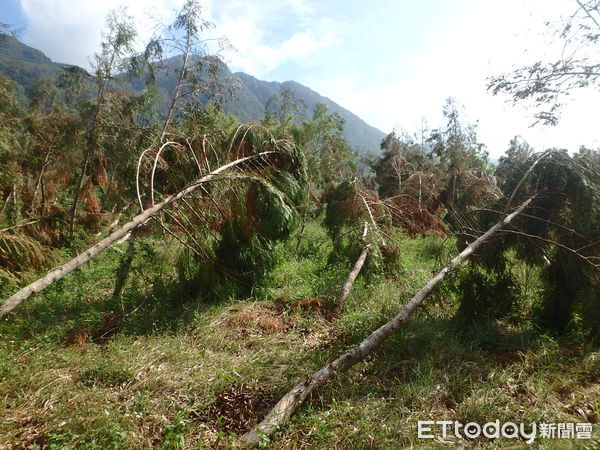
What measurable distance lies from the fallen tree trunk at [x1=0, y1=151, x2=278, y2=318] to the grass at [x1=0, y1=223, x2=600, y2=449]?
0.60 meters

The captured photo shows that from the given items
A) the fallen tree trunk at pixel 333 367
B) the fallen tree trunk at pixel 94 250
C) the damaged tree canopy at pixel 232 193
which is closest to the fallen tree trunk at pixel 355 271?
the damaged tree canopy at pixel 232 193

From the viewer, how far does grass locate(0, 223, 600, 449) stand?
115 inches

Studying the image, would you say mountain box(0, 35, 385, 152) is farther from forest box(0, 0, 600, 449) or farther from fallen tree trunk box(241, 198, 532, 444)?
fallen tree trunk box(241, 198, 532, 444)

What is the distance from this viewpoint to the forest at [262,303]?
3.11m

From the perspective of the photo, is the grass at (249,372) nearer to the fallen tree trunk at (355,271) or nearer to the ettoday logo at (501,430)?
the ettoday logo at (501,430)

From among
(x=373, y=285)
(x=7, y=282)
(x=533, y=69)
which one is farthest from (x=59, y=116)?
(x=533, y=69)

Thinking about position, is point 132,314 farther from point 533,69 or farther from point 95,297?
point 533,69

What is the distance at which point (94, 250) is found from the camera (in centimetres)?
413

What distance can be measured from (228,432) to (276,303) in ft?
9.43

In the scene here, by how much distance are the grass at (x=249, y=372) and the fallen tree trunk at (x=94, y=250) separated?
23.6 inches

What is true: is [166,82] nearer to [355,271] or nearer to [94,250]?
[94,250]

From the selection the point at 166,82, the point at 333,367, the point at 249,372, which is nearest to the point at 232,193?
the point at 249,372

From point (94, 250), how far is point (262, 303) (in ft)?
8.96

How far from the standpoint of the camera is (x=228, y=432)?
10.0 feet
